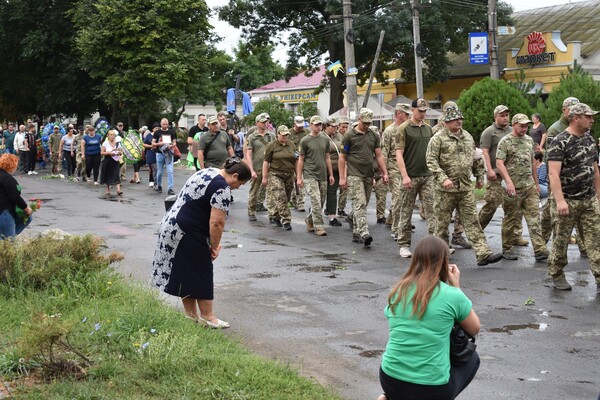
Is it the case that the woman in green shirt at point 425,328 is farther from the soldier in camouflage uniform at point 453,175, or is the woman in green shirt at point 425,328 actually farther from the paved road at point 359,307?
the soldier in camouflage uniform at point 453,175

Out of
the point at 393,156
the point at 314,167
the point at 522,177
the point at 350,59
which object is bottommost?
the point at 522,177

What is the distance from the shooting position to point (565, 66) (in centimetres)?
4044

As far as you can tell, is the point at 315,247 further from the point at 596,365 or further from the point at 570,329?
the point at 596,365

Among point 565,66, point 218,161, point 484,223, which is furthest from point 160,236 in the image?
point 565,66

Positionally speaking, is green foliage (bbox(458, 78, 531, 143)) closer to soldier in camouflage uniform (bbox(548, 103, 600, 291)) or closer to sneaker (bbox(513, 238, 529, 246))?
sneaker (bbox(513, 238, 529, 246))

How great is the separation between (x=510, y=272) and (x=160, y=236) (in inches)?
189

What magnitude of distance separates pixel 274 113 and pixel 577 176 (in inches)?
1695

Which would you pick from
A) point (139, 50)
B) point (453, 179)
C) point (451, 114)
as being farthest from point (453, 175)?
point (139, 50)

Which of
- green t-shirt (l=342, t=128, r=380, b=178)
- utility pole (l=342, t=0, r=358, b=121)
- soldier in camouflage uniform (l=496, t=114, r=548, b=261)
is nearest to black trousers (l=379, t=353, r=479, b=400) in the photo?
soldier in camouflage uniform (l=496, t=114, r=548, b=261)

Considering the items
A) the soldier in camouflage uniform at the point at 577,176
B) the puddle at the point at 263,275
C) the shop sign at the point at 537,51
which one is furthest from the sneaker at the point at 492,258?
the shop sign at the point at 537,51

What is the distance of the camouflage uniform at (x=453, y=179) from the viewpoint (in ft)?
36.0

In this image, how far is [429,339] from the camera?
4816 mm

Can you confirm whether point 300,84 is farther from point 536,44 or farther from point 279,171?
point 279,171

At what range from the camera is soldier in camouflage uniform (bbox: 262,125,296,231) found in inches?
599
